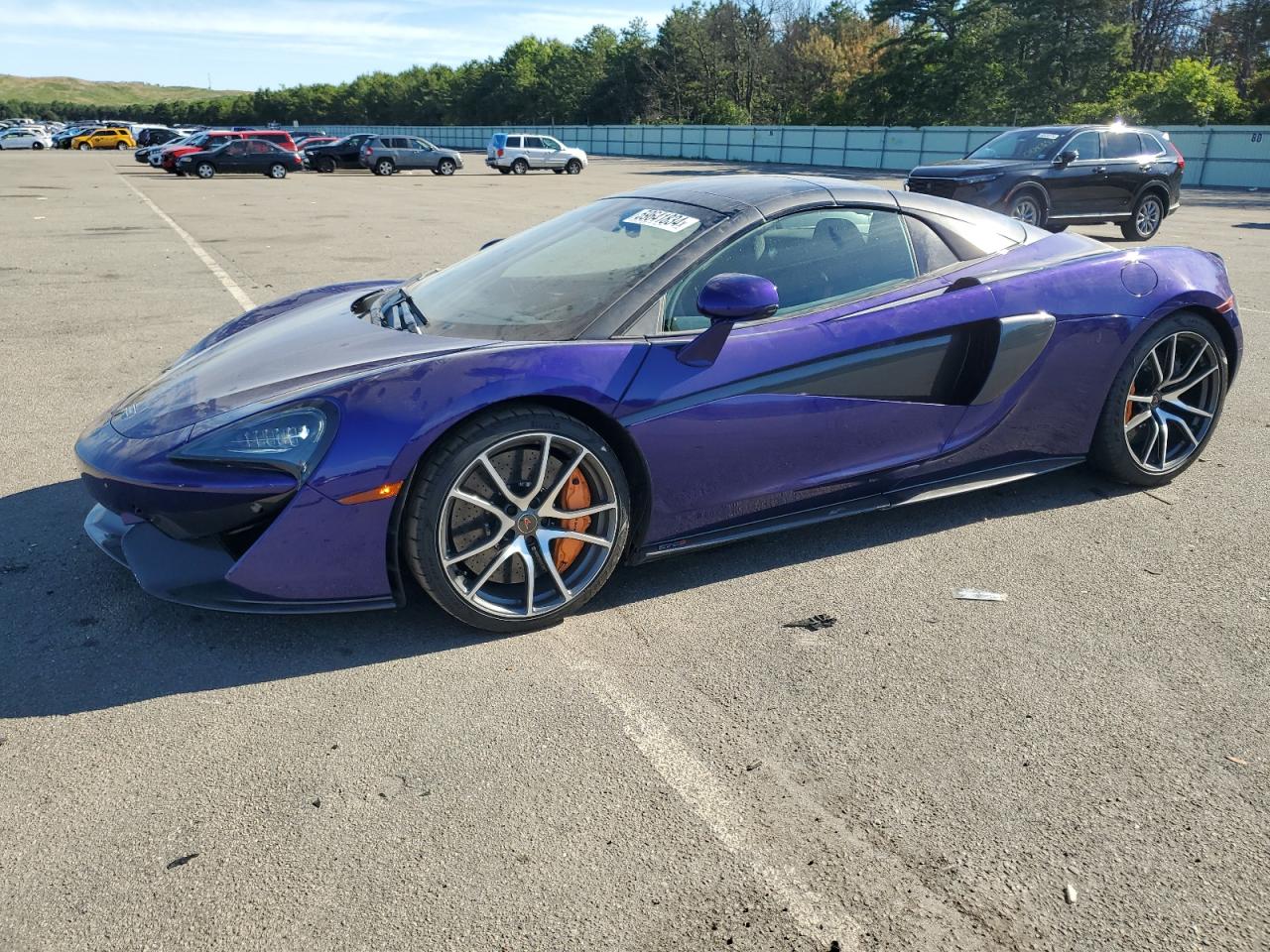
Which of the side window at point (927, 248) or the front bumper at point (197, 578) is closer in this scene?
the front bumper at point (197, 578)

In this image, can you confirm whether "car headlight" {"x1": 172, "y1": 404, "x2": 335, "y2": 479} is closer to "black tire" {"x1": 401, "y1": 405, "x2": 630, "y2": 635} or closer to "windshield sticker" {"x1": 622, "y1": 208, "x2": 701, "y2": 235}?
"black tire" {"x1": 401, "y1": 405, "x2": 630, "y2": 635}

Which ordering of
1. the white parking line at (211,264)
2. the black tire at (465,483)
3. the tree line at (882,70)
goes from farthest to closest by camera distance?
1. the tree line at (882,70)
2. the white parking line at (211,264)
3. the black tire at (465,483)

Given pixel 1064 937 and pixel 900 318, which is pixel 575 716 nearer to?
pixel 1064 937

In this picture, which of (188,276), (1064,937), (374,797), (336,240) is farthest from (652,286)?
(336,240)

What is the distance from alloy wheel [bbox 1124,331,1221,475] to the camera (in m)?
4.30

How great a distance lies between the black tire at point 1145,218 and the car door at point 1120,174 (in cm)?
23

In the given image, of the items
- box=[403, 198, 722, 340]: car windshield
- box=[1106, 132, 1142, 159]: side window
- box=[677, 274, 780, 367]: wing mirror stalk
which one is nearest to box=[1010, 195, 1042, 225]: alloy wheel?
box=[1106, 132, 1142, 159]: side window

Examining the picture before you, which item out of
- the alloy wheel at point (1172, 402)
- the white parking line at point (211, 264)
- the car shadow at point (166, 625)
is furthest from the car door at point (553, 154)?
the car shadow at point (166, 625)

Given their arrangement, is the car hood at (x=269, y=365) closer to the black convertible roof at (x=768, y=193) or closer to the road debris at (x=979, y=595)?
the black convertible roof at (x=768, y=193)

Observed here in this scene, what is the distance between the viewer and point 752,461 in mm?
3359

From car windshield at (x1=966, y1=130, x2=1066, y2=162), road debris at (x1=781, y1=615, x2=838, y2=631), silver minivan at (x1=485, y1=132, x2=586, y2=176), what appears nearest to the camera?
road debris at (x1=781, y1=615, x2=838, y2=631)

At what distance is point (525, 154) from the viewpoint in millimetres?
38875

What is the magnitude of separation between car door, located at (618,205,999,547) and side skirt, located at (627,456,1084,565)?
0.11 ft

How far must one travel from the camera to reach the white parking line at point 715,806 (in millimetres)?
1987
